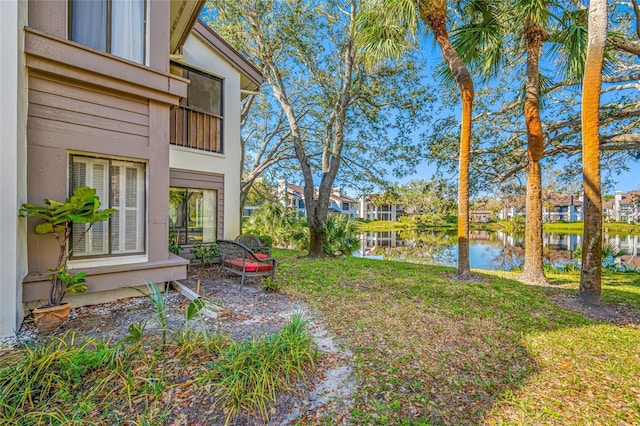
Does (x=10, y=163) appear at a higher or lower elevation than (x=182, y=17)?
lower

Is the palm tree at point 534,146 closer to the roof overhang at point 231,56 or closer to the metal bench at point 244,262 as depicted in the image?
the metal bench at point 244,262

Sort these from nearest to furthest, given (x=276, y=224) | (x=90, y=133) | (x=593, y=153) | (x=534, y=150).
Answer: (x=90, y=133) → (x=593, y=153) → (x=534, y=150) → (x=276, y=224)

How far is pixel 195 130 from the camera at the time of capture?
8.55 meters

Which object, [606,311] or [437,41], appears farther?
[437,41]

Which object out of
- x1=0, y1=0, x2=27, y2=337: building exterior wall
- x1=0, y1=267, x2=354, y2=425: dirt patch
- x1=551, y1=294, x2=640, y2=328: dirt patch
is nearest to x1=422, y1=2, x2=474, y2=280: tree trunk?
x1=551, y1=294, x2=640, y2=328: dirt patch

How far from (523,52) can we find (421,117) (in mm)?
3912

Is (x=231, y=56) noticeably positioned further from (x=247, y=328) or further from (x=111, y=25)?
(x=247, y=328)

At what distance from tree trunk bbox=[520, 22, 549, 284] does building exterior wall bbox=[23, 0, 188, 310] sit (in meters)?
8.37

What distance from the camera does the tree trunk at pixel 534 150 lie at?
7.53 m

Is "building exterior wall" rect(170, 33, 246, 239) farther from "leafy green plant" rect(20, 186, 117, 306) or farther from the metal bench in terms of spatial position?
"leafy green plant" rect(20, 186, 117, 306)

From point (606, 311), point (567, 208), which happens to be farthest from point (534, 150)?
point (567, 208)

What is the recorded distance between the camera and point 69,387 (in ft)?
8.53

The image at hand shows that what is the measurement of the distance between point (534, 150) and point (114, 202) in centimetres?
955

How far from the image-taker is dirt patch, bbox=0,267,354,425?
2523 millimetres
